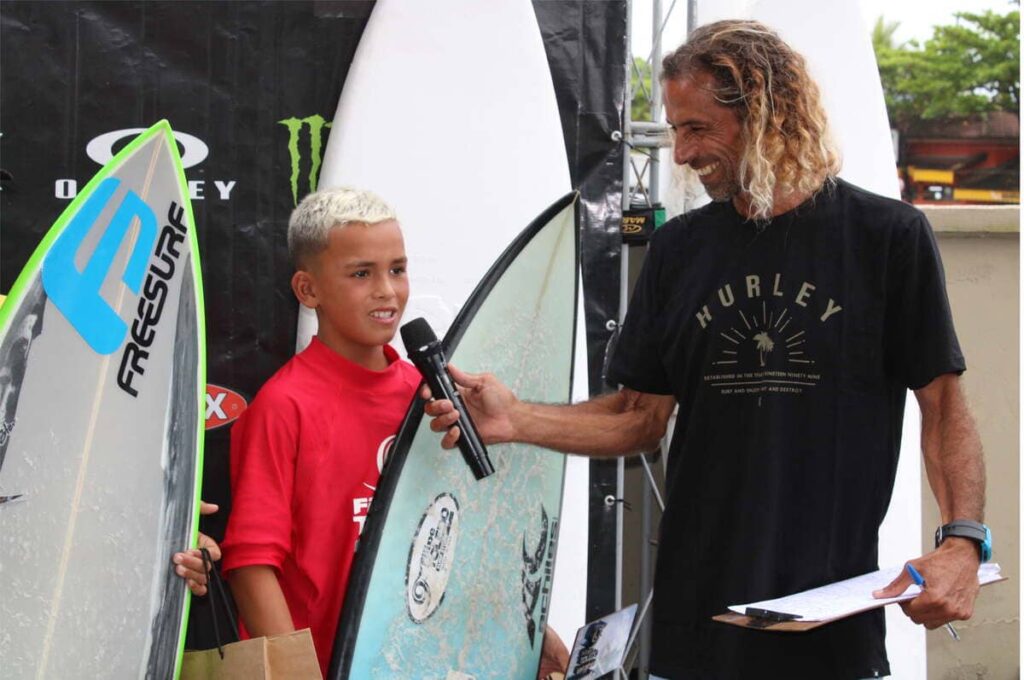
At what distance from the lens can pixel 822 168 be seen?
1.85 meters

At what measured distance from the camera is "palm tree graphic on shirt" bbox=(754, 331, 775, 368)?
1824mm

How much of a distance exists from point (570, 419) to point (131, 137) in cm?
172

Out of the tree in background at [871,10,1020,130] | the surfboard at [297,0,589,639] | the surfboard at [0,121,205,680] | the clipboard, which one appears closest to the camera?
the clipboard

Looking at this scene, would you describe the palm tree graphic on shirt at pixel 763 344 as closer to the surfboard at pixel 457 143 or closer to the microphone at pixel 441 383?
the microphone at pixel 441 383

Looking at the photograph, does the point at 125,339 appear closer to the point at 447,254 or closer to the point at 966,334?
the point at 447,254

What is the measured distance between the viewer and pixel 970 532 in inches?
67.1

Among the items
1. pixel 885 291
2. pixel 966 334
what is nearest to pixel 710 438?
pixel 885 291

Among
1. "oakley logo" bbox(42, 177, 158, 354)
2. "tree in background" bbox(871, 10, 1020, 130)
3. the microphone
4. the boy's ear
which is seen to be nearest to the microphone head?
the microphone

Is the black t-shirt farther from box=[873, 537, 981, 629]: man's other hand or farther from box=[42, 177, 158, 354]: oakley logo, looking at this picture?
box=[42, 177, 158, 354]: oakley logo

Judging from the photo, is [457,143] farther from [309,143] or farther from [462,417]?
[462,417]

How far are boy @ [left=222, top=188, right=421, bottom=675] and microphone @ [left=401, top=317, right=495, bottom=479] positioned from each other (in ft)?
0.91

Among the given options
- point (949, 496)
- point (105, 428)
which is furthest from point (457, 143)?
point (949, 496)

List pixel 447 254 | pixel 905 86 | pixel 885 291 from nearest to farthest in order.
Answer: pixel 885 291 < pixel 447 254 < pixel 905 86

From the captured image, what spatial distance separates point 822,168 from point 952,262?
3.07 meters
